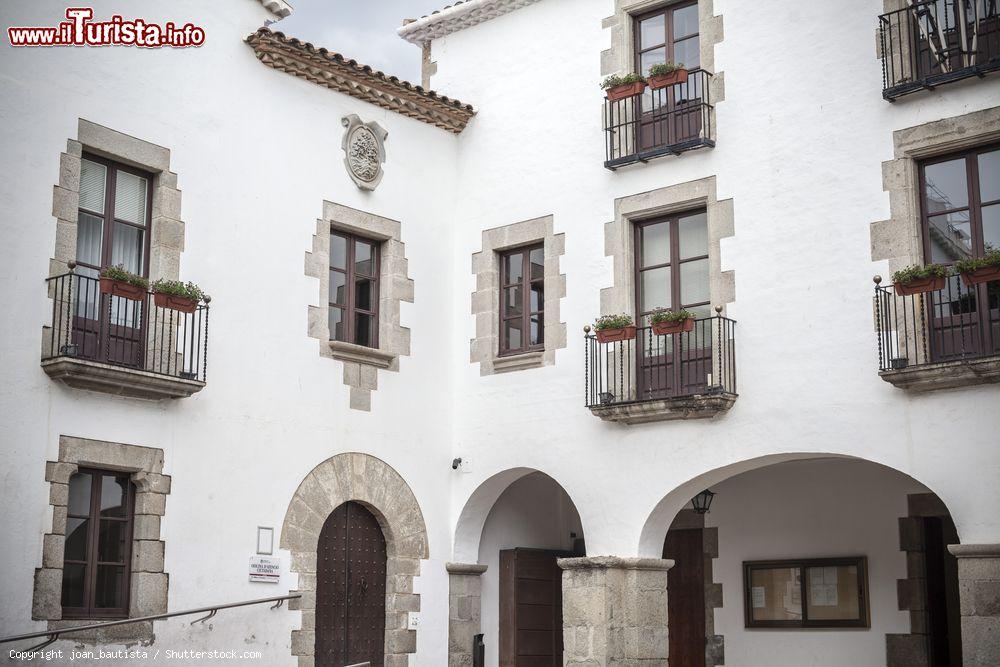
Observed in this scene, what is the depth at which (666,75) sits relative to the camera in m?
11.8

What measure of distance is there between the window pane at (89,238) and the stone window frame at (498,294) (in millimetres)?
3985

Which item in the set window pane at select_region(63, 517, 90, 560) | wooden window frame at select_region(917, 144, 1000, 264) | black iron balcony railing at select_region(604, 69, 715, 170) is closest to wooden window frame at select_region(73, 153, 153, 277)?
window pane at select_region(63, 517, 90, 560)

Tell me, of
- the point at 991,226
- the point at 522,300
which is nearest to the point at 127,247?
the point at 522,300

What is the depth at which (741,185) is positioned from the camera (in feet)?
37.8

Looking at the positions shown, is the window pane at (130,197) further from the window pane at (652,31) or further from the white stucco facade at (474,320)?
the window pane at (652,31)

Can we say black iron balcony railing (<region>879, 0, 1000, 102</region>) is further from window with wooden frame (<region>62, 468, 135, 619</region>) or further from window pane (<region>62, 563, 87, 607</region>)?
window pane (<region>62, 563, 87, 607</region>)

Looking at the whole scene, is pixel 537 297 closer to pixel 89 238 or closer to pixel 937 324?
pixel 937 324

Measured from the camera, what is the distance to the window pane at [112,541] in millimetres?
10078

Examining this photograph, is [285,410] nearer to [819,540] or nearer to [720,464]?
[720,464]

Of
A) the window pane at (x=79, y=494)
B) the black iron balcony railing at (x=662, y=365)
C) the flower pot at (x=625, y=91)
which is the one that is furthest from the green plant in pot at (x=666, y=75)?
the window pane at (x=79, y=494)

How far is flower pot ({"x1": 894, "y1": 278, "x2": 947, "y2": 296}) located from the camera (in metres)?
9.99

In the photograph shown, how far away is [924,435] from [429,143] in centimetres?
582

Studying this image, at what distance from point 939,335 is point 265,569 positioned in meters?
5.86

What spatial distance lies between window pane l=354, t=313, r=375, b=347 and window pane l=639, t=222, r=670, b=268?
2678mm
